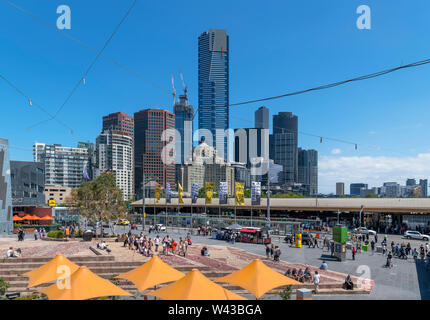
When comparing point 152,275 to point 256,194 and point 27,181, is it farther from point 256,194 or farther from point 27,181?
point 27,181

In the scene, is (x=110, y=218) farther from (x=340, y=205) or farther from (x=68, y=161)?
(x=68, y=161)

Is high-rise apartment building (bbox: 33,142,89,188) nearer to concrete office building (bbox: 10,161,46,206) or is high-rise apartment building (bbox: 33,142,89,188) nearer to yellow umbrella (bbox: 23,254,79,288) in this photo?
concrete office building (bbox: 10,161,46,206)

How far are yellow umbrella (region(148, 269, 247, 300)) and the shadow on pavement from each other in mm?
12934

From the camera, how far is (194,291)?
408 inches

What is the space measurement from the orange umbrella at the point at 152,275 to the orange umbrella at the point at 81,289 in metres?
1.69

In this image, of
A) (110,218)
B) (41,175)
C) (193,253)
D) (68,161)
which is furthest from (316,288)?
(68,161)

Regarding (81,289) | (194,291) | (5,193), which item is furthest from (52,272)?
(5,193)

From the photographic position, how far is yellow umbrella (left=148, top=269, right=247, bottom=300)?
1025cm

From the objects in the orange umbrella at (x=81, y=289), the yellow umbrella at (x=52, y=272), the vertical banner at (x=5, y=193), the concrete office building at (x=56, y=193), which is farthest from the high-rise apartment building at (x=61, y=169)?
the orange umbrella at (x=81, y=289)

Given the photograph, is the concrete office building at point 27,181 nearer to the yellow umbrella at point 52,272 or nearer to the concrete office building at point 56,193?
the yellow umbrella at point 52,272
